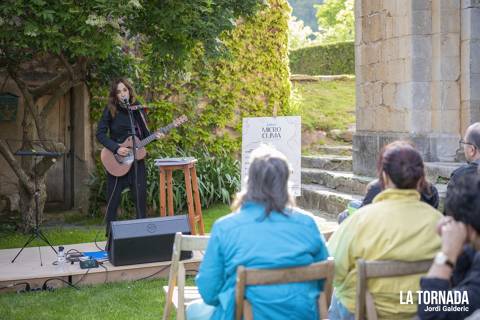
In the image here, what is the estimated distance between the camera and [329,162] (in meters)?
10.7

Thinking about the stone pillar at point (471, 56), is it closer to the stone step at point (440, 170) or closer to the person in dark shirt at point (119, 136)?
the stone step at point (440, 170)

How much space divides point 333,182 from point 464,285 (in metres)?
7.10

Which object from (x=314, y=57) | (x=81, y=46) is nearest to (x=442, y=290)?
(x=81, y=46)

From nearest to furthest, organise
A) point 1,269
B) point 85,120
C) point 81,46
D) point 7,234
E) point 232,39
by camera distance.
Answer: point 1,269 < point 81,46 < point 7,234 < point 85,120 < point 232,39

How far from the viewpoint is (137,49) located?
10469mm

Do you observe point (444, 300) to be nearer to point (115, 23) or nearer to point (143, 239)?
point (143, 239)

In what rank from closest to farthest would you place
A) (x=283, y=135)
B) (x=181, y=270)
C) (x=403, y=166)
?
(x=403, y=166) → (x=181, y=270) → (x=283, y=135)

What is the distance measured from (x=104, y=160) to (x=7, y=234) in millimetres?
2203

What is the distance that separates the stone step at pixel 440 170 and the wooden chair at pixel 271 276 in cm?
479

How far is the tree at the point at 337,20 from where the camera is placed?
31.2 m

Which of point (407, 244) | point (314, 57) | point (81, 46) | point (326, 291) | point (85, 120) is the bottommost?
point (326, 291)

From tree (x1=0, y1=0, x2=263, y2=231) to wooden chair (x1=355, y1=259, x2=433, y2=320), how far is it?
13.9 ft

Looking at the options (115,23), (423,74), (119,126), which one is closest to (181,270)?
(115,23)

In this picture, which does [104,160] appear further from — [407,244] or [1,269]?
[407,244]
